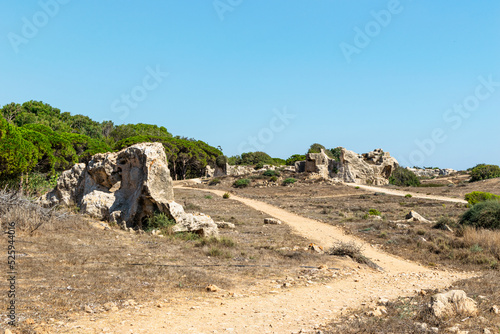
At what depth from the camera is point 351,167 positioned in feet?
151

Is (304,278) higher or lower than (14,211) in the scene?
lower

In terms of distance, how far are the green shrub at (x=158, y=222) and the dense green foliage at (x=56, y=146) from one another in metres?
10.5

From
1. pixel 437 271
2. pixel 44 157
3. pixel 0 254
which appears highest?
pixel 44 157

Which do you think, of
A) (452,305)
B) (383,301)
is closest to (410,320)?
(452,305)

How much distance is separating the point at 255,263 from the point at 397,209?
1766 cm

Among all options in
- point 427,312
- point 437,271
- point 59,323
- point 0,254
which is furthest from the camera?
point 437,271

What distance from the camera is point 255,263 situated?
29.8ft

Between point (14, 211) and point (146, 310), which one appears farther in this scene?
point (14, 211)

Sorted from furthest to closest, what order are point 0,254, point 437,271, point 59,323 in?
point 437,271, point 0,254, point 59,323

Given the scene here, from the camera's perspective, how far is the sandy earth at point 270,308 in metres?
5.05

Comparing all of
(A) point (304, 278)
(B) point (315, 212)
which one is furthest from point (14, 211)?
(B) point (315, 212)

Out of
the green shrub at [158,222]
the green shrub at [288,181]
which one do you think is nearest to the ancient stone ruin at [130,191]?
the green shrub at [158,222]

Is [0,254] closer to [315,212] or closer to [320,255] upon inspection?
[320,255]

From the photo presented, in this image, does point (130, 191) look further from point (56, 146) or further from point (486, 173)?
point (486, 173)
